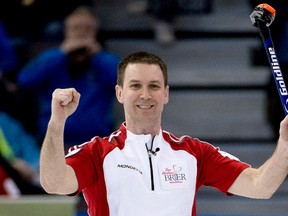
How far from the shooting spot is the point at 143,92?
4441mm

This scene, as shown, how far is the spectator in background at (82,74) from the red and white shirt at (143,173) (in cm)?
286

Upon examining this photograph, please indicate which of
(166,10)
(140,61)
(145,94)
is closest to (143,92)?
(145,94)

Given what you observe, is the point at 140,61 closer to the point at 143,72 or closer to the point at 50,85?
the point at 143,72

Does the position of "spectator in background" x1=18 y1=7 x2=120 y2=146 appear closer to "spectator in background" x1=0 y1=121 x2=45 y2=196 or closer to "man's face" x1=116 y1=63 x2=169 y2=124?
"spectator in background" x1=0 y1=121 x2=45 y2=196

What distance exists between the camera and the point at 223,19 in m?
8.63

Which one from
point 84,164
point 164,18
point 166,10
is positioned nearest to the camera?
point 84,164

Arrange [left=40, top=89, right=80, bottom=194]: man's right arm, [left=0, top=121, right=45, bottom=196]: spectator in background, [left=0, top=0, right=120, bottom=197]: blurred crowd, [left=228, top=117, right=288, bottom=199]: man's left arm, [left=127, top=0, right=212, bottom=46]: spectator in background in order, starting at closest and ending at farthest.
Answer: [left=40, top=89, right=80, bottom=194]: man's right arm < [left=228, top=117, right=288, bottom=199]: man's left arm < [left=0, top=121, right=45, bottom=196]: spectator in background < [left=0, top=0, right=120, bottom=197]: blurred crowd < [left=127, top=0, right=212, bottom=46]: spectator in background

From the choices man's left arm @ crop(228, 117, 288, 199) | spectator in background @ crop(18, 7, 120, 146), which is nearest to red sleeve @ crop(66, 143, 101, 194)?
man's left arm @ crop(228, 117, 288, 199)

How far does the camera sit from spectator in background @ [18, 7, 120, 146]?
7.46 m

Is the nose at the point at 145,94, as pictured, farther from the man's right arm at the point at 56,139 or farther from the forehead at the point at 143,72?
the man's right arm at the point at 56,139

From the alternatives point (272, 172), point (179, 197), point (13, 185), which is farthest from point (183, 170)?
point (13, 185)

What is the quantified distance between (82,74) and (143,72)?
3095mm

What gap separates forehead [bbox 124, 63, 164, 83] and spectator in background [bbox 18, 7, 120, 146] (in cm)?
295

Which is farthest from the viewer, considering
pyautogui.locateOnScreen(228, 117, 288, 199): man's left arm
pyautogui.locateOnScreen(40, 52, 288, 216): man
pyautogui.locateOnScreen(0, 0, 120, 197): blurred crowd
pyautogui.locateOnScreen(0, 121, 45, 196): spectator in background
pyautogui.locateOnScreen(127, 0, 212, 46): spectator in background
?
pyautogui.locateOnScreen(127, 0, 212, 46): spectator in background
